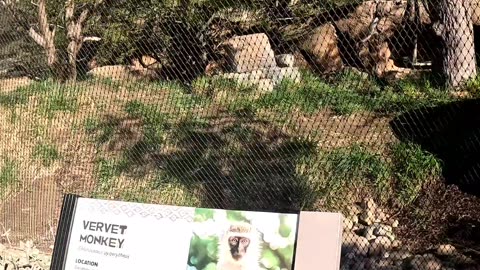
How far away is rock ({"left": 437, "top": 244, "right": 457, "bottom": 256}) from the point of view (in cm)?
597

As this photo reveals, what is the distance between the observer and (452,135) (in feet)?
22.0

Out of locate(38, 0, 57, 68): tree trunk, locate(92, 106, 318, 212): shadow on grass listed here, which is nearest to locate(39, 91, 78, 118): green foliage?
locate(38, 0, 57, 68): tree trunk

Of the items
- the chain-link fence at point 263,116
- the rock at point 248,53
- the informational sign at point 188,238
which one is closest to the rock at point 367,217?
the chain-link fence at point 263,116

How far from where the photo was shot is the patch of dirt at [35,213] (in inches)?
305

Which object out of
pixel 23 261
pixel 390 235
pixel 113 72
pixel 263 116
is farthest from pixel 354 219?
pixel 113 72

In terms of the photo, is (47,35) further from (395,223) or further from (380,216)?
(395,223)

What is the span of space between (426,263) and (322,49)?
10.7ft

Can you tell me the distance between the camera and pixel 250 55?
8.40 m

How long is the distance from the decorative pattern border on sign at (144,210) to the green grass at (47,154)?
3.80 m

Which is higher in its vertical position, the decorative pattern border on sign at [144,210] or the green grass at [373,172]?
the green grass at [373,172]

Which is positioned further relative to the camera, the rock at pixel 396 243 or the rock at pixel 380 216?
the rock at pixel 380 216

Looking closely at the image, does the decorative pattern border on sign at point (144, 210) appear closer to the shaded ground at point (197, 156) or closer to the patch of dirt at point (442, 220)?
the shaded ground at point (197, 156)

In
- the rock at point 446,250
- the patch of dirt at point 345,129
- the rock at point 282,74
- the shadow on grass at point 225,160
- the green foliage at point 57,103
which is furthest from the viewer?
the green foliage at point 57,103

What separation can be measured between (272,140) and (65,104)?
2.96 metres
